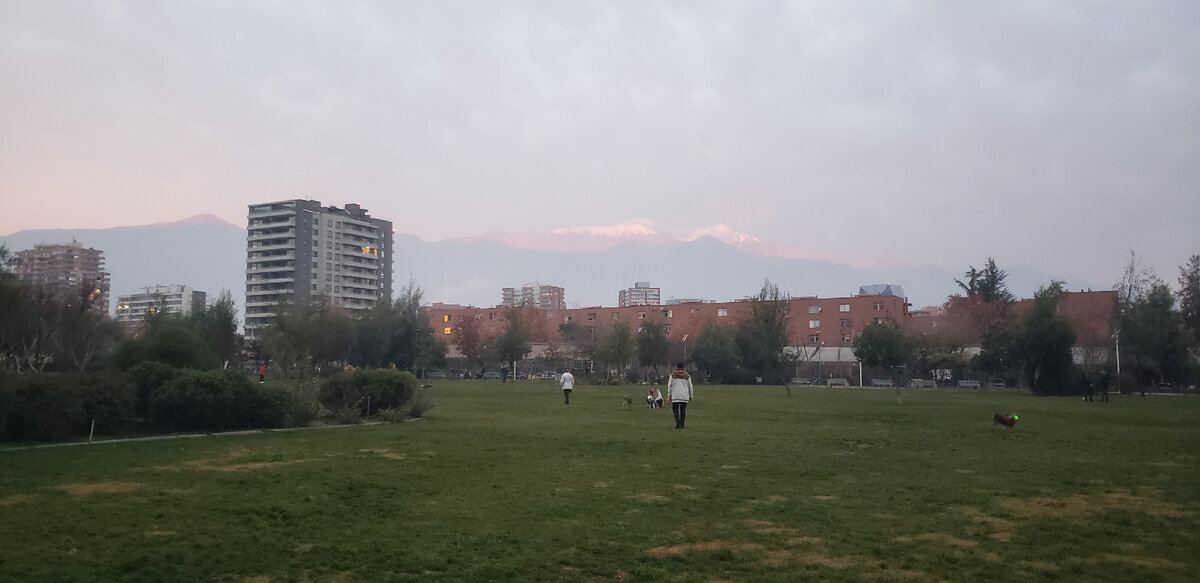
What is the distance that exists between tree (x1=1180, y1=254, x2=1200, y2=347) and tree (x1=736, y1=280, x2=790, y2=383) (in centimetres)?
2768

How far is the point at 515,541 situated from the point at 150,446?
380 inches

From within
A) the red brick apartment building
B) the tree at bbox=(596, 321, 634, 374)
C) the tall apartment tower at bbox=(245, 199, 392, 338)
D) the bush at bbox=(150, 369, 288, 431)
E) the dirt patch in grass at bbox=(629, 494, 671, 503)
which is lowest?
the dirt patch in grass at bbox=(629, 494, 671, 503)

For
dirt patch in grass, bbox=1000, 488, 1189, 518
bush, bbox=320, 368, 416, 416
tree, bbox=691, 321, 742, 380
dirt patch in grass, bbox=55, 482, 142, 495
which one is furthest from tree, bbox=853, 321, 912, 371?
dirt patch in grass, bbox=55, 482, 142, 495

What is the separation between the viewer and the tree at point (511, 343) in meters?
78.4

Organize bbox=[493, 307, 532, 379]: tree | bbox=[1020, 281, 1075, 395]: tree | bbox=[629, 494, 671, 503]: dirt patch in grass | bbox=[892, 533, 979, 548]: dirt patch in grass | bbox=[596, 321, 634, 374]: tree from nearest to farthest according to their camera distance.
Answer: bbox=[892, 533, 979, 548]: dirt patch in grass
bbox=[629, 494, 671, 503]: dirt patch in grass
bbox=[1020, 281, 1075, 395]: tree
bbox=[596, 321, 634, 374]: tree
bbox=[493, 307, 532, 379]: tree

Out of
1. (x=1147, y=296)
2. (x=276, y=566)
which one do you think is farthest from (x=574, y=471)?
(x=1147, y=296)

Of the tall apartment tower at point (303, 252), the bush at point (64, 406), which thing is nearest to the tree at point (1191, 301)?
the bush at point (64, 406)

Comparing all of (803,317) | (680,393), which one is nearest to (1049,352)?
(680,393)

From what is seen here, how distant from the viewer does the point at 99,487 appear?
9.55 meters

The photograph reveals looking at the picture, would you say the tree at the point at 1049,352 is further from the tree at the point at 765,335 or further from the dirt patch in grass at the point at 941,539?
the dirt patch in grass at the point at 941,539

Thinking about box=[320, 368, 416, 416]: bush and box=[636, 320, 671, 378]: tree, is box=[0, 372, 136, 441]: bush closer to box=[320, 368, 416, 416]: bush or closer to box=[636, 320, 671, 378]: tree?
box=[320, 368, 416, 416]: bush

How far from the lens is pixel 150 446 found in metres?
14.0

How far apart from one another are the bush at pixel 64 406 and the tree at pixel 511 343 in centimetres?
6091

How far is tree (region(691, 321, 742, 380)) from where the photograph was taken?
66312 mm
